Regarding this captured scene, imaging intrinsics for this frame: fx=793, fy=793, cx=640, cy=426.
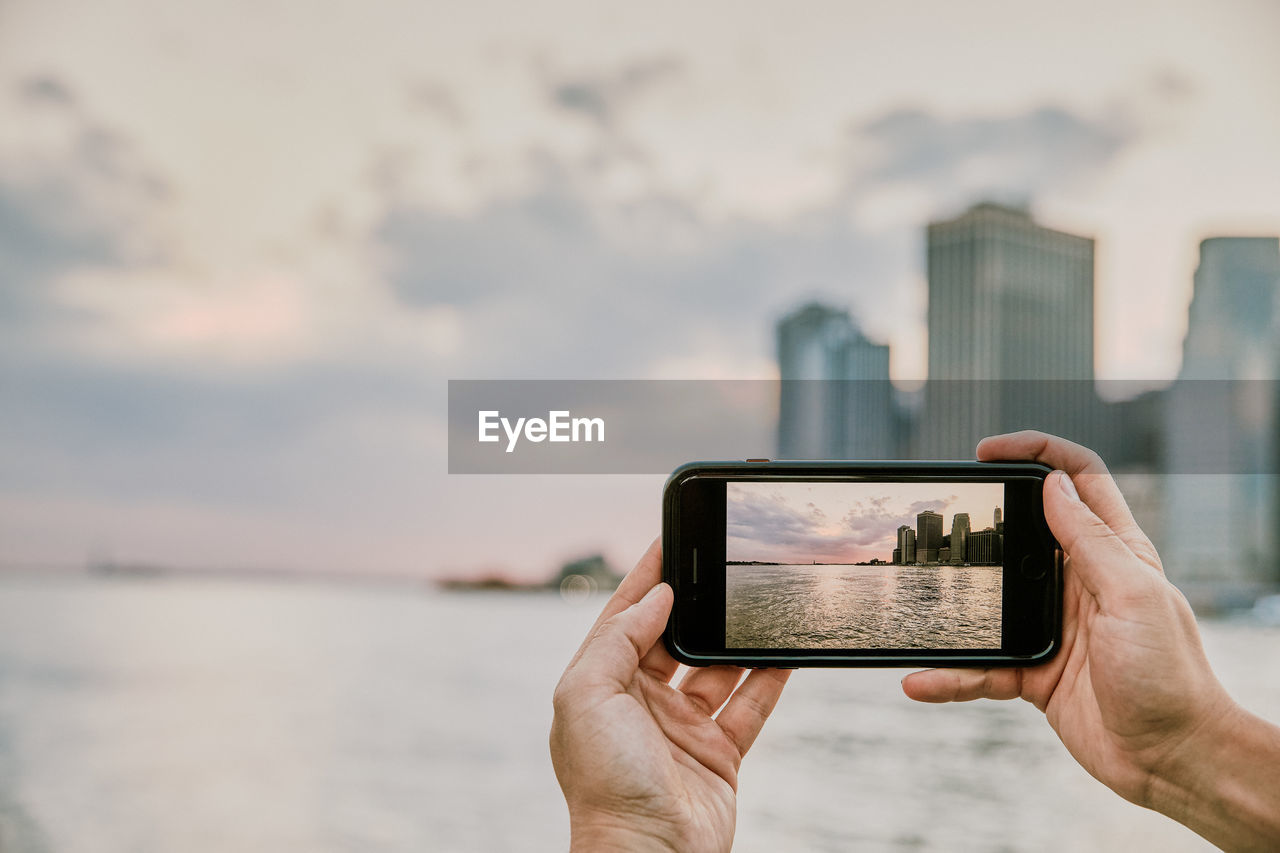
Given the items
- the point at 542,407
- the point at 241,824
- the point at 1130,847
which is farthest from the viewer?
the point at 241,824

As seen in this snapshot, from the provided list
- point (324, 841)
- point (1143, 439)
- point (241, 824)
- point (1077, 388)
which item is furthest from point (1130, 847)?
point (1077, 388)

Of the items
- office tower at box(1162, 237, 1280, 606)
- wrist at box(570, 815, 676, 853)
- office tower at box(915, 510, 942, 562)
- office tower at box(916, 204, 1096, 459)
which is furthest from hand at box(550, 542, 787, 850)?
office tower at box(1162, 237, 1280, 606)

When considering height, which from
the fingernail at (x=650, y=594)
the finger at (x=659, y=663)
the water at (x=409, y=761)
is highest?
the fingernail at (x=650, y=594)

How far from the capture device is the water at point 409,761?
12672mm

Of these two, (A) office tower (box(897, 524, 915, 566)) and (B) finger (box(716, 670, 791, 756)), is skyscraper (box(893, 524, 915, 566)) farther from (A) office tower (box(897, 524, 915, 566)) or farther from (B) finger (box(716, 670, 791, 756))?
(B) finger (box(716, 670, 791, 756))

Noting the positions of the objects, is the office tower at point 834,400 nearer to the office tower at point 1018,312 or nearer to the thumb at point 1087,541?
the office tower at point 1018,312

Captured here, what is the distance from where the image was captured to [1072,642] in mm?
1356

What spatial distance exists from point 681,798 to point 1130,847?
14.6 m

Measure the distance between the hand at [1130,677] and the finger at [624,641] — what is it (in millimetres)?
622

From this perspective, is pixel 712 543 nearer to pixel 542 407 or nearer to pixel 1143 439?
pixel 542 407

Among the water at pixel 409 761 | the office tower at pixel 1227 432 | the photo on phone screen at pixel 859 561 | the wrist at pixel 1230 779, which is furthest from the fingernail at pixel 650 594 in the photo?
the office tower at pixel 1227 432

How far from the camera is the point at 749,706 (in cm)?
138

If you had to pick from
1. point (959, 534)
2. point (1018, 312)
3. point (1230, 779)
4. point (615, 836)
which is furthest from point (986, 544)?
point (1018, 312)

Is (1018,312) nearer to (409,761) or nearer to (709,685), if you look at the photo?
(409,761)
